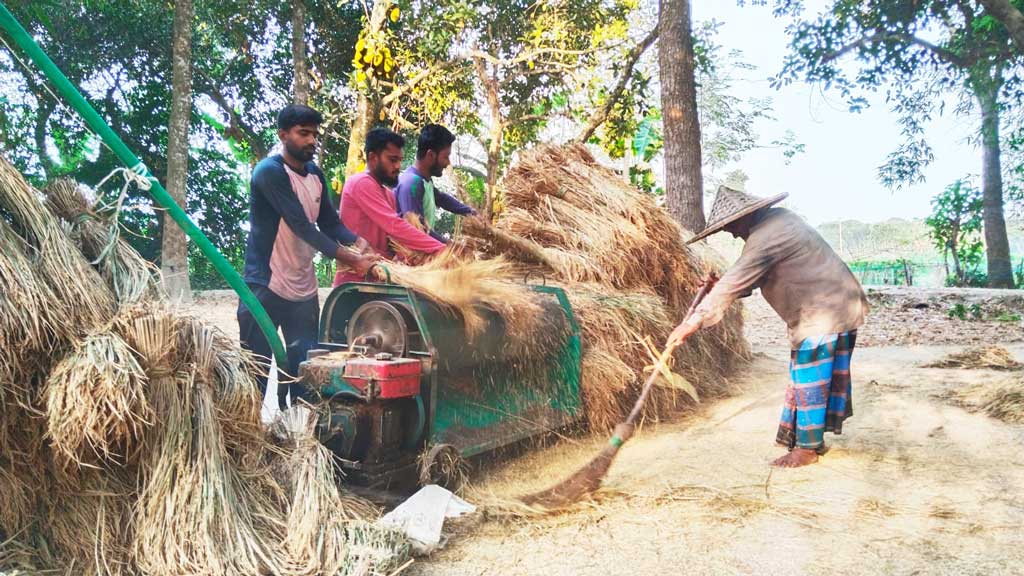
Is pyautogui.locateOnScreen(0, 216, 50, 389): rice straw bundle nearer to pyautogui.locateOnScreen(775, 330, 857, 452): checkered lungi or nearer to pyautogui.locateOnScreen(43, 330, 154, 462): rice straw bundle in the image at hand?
pyautogui.locateOnScreen(43, 330, 154, 462): rice straw bundle

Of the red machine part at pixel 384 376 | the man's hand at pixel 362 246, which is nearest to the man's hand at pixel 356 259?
the man's hand at pixel 362 246

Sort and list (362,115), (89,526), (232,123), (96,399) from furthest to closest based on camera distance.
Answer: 1. (232,123)
2. (362,115)
3. (89,526)
4. (96,399)

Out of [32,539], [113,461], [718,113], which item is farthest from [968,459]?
[718,113]

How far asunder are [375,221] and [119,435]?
1.80 metres

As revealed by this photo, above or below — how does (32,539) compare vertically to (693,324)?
below

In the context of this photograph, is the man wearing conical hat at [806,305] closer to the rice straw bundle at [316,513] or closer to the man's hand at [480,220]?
the man's hand at [480,220]

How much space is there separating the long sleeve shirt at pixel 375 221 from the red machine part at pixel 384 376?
2.39ft

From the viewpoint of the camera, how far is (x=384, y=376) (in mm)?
2650

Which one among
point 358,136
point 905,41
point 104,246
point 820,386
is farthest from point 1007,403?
point 358,136

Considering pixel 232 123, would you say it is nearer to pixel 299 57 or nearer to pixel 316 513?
pixel 299 57

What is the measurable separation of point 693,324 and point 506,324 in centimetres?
90

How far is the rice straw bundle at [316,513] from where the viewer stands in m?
2.13

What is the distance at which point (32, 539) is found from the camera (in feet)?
6.49

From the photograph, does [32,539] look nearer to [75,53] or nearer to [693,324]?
[693,324]
